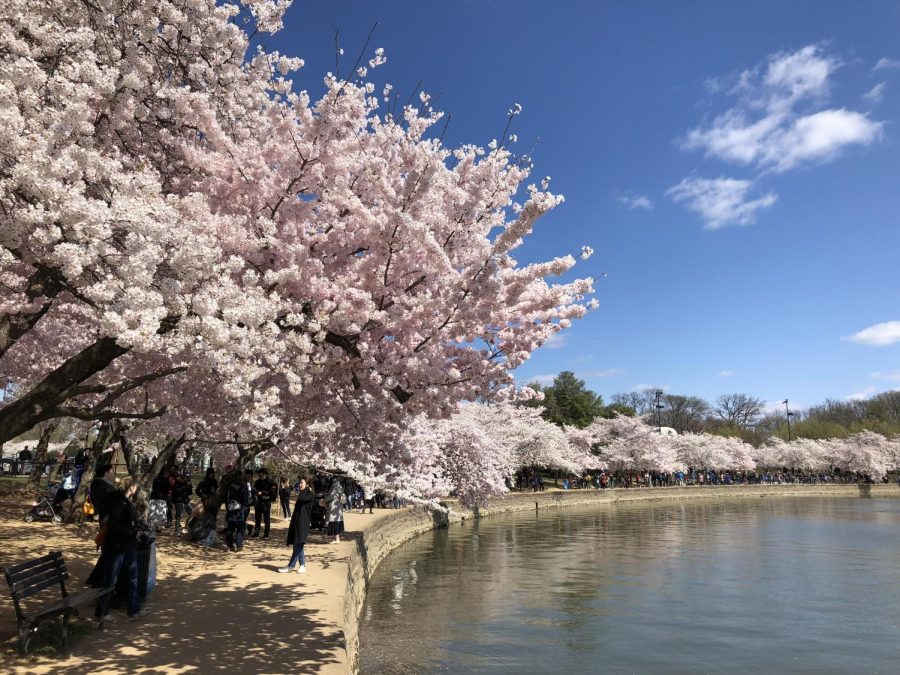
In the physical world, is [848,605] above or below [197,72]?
below

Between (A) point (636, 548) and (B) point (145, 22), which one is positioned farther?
(A) point (636, 548)

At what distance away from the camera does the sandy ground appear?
21.2 feet

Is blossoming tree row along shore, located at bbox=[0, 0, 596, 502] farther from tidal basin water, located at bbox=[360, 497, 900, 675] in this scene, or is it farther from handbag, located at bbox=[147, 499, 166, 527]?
handbag, located at bbox=[147, 499, 166, 527]

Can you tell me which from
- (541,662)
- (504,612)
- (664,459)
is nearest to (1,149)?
(541,662)

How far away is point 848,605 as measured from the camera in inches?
582

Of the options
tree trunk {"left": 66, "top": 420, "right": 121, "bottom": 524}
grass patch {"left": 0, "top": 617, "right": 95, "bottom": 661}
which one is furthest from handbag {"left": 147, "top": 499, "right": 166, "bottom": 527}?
grass patch {"left": 0, "top": 617, "right": 95, "bottom": 661}

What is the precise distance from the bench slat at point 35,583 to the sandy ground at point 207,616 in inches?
21.9

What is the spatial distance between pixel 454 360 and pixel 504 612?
9250 mm

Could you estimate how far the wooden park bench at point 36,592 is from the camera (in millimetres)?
6312

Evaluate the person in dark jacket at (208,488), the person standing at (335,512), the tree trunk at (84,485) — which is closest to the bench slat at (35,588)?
the person in dark jacket at (208,488)

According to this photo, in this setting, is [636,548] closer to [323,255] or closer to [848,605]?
[848,605]

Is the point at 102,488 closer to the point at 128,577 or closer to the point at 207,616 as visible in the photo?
the point at 128,577

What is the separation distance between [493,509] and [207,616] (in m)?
31.8

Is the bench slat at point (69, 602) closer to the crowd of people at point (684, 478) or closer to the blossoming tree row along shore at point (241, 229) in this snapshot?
the blossoming tree row along shore at point (241, 229)
